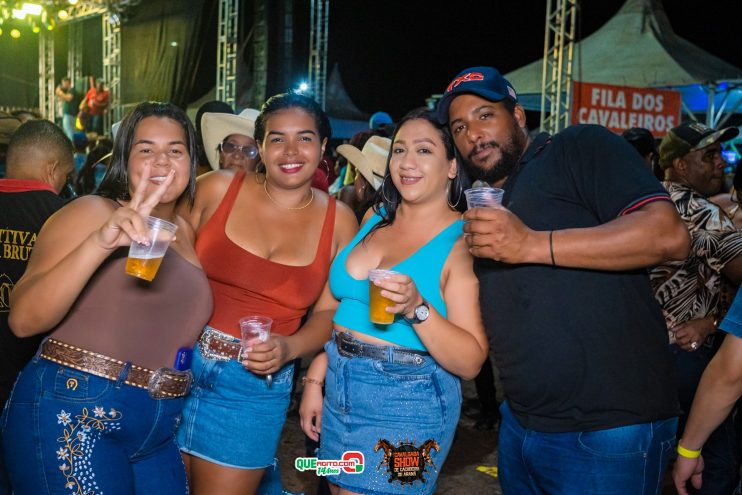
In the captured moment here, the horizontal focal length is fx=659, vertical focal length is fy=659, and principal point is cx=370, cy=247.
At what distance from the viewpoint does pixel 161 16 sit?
1838cm

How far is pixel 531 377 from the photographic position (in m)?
2.33

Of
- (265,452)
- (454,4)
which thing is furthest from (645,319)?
(454,4)

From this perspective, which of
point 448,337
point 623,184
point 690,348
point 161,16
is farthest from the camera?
point 161,16

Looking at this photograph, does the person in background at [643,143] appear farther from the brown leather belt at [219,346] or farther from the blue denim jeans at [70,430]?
the blue denim jeans at [70,430]

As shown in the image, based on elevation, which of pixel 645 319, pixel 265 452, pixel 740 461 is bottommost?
pixel 740 461

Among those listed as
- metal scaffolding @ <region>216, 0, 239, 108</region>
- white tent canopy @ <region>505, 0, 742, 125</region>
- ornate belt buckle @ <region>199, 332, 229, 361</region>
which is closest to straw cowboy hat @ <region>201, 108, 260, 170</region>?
ornate belt buckle @ <region>199, 332, 229, 361</region>

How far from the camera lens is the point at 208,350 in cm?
301

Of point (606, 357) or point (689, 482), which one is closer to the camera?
point (606, 357)

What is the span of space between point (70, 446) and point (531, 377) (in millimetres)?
1594

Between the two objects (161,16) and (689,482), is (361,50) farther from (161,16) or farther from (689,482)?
(689,482)

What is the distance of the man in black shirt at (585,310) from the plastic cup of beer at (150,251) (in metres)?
1.03

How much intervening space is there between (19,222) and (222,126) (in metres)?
1.80

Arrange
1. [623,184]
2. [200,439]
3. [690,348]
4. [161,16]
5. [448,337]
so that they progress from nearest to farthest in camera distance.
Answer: [623,184]
[448,337]
[200,439]
[690,348]
[161,16]

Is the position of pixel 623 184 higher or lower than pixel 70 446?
higher
